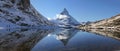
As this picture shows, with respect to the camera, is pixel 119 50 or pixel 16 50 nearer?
pixel 119 50

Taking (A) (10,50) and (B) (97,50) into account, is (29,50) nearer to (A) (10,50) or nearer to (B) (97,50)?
(A) (10,50)

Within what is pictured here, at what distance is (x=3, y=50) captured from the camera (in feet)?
109

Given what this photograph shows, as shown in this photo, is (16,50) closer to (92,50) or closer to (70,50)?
(70,50)

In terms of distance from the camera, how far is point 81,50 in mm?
32469

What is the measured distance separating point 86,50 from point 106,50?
3.01m

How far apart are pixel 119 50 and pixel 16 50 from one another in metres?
15.2

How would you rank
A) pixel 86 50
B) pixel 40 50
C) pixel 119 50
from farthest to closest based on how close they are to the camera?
pixel 40 50 < pixel 86 50 < pixel 119 50

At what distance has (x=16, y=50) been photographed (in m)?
33.2

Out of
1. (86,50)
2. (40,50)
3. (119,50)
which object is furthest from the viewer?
(40,50)

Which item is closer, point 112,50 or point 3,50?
point 112,50

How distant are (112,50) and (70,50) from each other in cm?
619

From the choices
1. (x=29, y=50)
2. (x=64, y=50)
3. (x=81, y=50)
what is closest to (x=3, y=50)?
(x=29, y=50)

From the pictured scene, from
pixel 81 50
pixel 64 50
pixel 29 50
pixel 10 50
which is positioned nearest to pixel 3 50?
pixel 10 50

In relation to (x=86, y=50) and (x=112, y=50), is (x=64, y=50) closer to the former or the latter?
(x=86, y=50)
